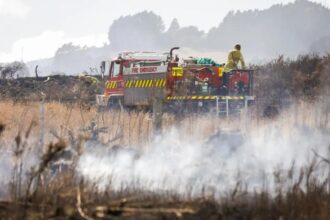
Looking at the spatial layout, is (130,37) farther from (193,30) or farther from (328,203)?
(328,203)

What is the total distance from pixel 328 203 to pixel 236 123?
9525mm

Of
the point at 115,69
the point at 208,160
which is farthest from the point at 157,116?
the point at 115,69

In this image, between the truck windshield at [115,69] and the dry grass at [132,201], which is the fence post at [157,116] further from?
the truck windshield at [115,69]

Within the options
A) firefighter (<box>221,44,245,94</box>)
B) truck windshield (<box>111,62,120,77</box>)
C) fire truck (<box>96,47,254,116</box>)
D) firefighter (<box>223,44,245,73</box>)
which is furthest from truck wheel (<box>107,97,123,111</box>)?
firefighter (<box>223,44,245,73</box>)

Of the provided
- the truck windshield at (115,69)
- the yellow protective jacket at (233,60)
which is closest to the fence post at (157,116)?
the yellow protective jacket at (233,60)

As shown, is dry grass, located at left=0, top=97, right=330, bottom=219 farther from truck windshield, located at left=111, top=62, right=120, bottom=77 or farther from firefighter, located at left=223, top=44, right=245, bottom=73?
truck windshield, located at left=111, top=62, right=120, bottom=77

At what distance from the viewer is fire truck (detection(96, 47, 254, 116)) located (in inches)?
750

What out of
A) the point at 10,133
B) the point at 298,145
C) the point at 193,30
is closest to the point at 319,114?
the point at 298,145

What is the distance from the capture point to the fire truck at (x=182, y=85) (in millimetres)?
19048

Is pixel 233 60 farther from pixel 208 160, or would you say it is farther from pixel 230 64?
pixel 208 160

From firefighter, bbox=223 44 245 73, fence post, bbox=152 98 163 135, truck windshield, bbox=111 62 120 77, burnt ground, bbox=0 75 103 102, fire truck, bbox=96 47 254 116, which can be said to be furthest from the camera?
burnt ground, bbox=0 75 103 102

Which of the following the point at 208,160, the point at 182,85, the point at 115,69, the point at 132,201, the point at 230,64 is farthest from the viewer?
the point at 115,69

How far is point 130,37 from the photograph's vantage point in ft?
409

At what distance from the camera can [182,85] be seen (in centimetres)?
1933
